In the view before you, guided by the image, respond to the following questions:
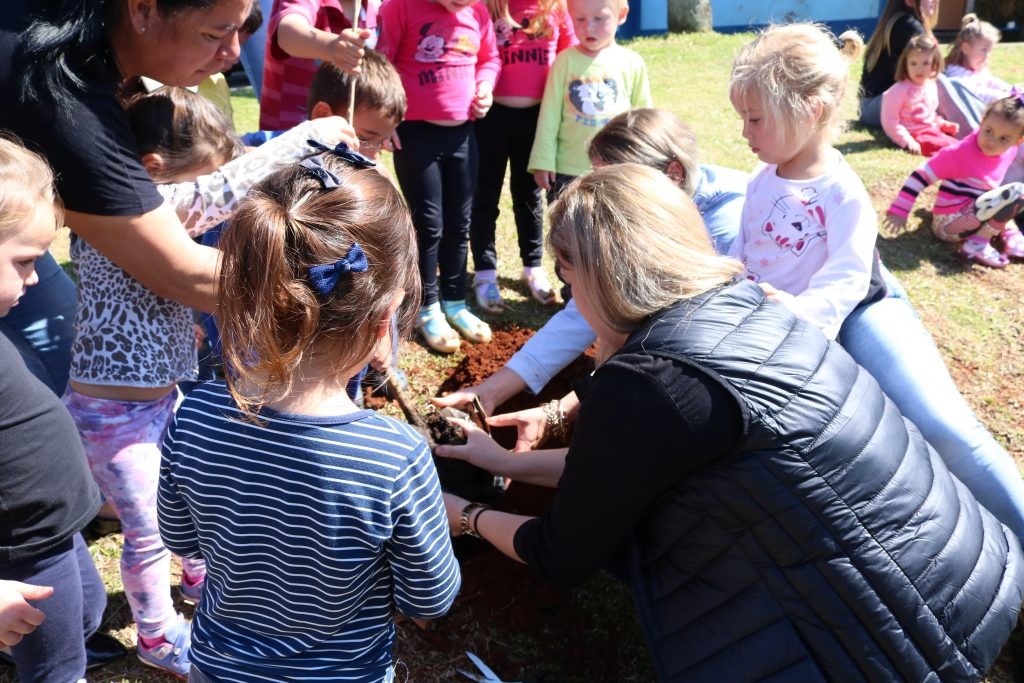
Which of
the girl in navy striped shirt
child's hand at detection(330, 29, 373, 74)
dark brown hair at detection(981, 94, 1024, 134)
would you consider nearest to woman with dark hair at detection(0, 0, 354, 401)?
child's hand at detection(330, 29, 373, 74)

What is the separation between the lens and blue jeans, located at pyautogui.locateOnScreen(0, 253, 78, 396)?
263 centimetres

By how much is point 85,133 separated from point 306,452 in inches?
45.9

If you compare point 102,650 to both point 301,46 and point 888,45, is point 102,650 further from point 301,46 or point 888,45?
point 888,45

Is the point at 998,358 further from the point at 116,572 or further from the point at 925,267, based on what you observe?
the point at 116,572

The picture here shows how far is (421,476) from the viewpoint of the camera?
1.56 m

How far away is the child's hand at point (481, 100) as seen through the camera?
4.09 metres

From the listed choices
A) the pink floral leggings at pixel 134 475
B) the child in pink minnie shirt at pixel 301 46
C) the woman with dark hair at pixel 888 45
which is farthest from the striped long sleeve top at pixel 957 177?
the pink floral leggings at pixel 134 475

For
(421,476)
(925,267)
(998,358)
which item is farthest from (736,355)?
(925,267)

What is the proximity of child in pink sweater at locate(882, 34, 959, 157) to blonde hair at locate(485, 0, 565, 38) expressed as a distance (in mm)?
4552

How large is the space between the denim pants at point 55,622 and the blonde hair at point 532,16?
133 inches

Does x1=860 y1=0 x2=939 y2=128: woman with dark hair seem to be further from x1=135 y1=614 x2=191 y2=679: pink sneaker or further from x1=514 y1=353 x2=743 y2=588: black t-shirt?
x1=135 y1=614 x2=191 y2=679: pink sneaker

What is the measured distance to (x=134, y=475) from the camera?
2.38m

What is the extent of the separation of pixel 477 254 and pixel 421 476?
3181 millimetres

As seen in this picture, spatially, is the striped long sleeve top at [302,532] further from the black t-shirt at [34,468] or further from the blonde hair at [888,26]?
the blonde hair at [888,26]
